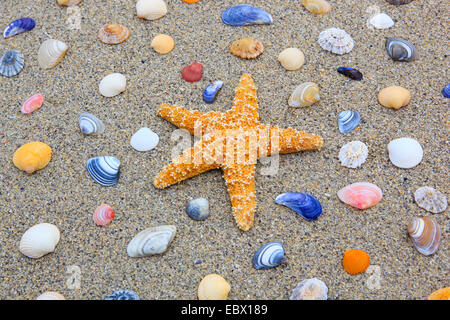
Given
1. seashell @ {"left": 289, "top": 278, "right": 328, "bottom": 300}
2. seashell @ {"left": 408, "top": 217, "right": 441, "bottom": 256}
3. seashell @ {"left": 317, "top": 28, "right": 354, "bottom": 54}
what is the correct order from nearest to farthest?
seashell @ {"left": 289, "top": 278, "right": 328, "bottom": 300} < seashell @ {"left": 408, "top": 217, "right": 441, "bottom": 256} < seashell @ {"left": 317, "top": 28, "right": 354, "bottom": 54}

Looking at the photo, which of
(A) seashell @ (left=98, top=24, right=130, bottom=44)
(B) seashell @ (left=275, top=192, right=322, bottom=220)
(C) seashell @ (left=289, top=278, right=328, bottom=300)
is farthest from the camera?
(A) seashell @ (left=98, top=24, right=130, bottom=44)

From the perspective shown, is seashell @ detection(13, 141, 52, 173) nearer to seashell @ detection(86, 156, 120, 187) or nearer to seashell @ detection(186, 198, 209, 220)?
seashell @ detection(86, 156, 120, 187)

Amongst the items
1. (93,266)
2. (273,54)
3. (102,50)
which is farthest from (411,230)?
(102,50)

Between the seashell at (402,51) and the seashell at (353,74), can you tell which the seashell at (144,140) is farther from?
the seashell at (402,51)

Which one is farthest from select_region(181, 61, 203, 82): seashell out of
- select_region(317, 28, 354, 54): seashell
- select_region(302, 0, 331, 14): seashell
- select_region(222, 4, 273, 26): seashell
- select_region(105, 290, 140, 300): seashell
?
select_region(105, 290, 140, 300): seashell

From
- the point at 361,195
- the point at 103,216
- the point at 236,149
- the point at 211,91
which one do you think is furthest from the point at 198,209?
the point at 361,195

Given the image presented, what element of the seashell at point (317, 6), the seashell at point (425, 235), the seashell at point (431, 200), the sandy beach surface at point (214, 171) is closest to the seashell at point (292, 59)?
the sandy beach surface at point (214, 171)
